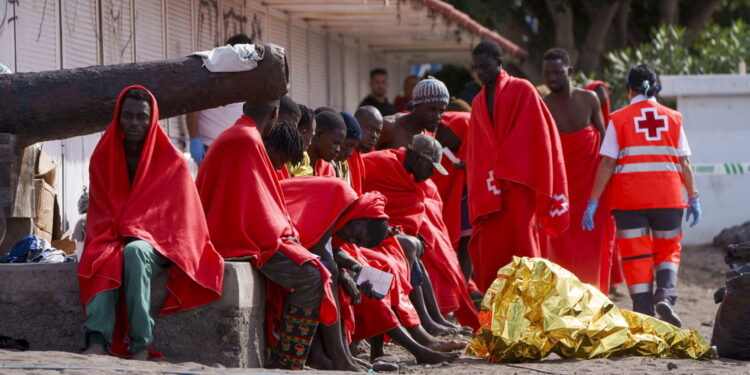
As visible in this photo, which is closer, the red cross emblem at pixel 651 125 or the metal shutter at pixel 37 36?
the metal shutter at pixel 37 36

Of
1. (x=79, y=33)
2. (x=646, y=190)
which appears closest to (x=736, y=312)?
(x=646, y=190)

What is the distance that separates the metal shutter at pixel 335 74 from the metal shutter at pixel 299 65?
4.04ft

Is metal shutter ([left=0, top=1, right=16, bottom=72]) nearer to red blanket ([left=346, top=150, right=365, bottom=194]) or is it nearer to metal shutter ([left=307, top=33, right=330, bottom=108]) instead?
red blanket ([left=346, top=150, right=365, bottom=194])

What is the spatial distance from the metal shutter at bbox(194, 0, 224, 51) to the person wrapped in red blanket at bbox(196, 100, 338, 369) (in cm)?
570

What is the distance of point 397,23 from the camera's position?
15.0m

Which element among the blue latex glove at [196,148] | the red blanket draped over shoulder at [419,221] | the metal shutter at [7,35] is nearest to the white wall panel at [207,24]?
the blue latex glove at [196,148]

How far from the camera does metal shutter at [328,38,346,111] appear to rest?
52.5 ft

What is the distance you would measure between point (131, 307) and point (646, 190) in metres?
4.43

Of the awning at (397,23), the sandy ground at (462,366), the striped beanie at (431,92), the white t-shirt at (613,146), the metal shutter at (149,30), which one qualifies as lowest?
the sandy ground at (462,366)

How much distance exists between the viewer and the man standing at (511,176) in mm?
7992

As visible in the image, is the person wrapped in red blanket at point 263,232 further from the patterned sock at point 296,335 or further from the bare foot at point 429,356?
the bare foot at point 429,356

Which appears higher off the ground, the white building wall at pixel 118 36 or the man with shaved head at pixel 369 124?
the white building wall at pixel 118 36

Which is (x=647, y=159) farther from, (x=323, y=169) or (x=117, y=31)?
(x=117, y=31)

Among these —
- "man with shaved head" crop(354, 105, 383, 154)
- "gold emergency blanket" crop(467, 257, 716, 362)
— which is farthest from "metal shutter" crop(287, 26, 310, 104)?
"gold emergency blanket" crop(467, 257, 716, 362)
